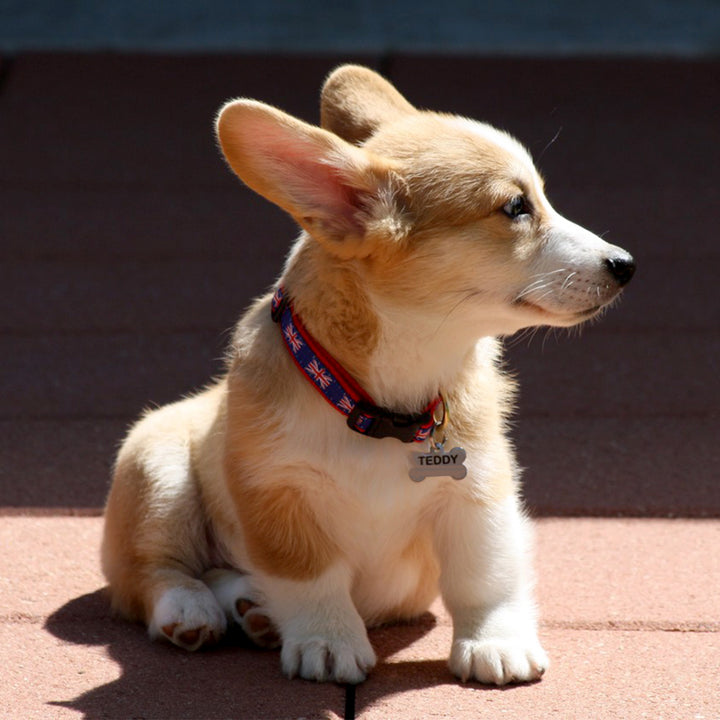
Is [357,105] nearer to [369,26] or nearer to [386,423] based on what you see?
[386,423]

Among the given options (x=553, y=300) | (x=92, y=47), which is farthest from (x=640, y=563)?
(x=92, y=47)

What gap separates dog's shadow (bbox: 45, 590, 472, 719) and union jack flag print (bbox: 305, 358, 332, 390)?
0.73 meters

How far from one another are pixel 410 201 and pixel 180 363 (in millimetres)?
2599

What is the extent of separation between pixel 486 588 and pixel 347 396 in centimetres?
62

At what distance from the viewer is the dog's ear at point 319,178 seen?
3297mm

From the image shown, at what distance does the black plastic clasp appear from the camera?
3.41 metres

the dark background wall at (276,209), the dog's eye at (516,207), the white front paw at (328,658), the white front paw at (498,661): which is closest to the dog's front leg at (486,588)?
the white front paw at (498,661)

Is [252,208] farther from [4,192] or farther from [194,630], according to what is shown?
[194,630]

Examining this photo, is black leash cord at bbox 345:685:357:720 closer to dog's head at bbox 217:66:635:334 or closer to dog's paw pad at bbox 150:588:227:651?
dog's paw pad at bbox 150:588:227:651

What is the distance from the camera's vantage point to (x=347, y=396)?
3406 millimetres

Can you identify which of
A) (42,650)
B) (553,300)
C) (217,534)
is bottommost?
(42,650)

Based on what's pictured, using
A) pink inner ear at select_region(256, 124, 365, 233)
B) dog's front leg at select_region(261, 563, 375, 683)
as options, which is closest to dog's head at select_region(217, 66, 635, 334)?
pink inner ear at select_region(256, 124, 365, 233)

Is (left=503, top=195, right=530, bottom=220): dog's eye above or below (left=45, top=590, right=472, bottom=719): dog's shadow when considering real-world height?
above

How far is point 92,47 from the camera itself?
9.72 metres
